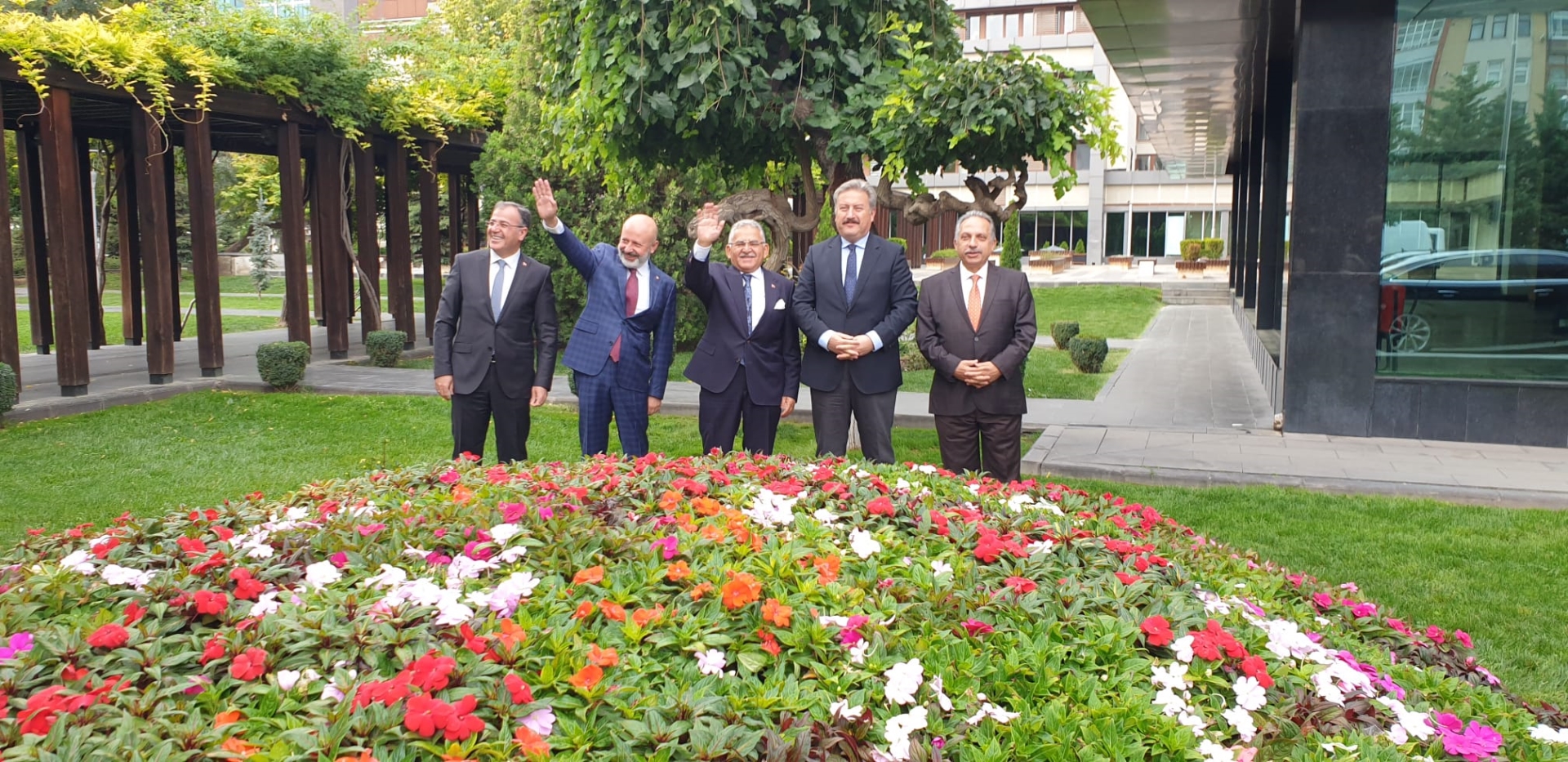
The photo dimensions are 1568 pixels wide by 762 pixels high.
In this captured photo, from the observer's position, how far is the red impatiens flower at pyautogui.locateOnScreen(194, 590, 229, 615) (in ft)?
8.18

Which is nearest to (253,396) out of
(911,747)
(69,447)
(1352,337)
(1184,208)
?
(69,447)

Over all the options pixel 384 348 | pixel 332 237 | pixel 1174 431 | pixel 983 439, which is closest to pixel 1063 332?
pixel 1174 431

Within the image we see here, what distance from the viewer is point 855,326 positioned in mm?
6129

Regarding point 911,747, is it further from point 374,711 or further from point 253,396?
point 253,396

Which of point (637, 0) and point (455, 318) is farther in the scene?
point (637, 0)

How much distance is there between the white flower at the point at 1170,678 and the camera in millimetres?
2510

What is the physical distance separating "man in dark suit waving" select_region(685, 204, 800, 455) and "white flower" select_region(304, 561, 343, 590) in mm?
3400

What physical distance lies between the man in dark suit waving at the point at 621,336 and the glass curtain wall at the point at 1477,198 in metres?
6.06

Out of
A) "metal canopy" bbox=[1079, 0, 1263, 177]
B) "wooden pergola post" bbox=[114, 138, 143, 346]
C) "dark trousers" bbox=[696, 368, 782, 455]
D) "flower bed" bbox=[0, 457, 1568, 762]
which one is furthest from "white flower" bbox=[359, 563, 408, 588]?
"wooden pergola post" bbox=[114, 138, 143, 346]

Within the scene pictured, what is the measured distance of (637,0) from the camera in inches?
298

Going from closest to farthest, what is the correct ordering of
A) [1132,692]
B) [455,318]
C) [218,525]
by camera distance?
[1132,692] < [218,525] < [455,318]

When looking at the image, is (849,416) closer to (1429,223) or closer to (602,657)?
(602,657)

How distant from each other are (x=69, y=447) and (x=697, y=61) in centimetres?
550

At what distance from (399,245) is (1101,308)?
16.1 metres
